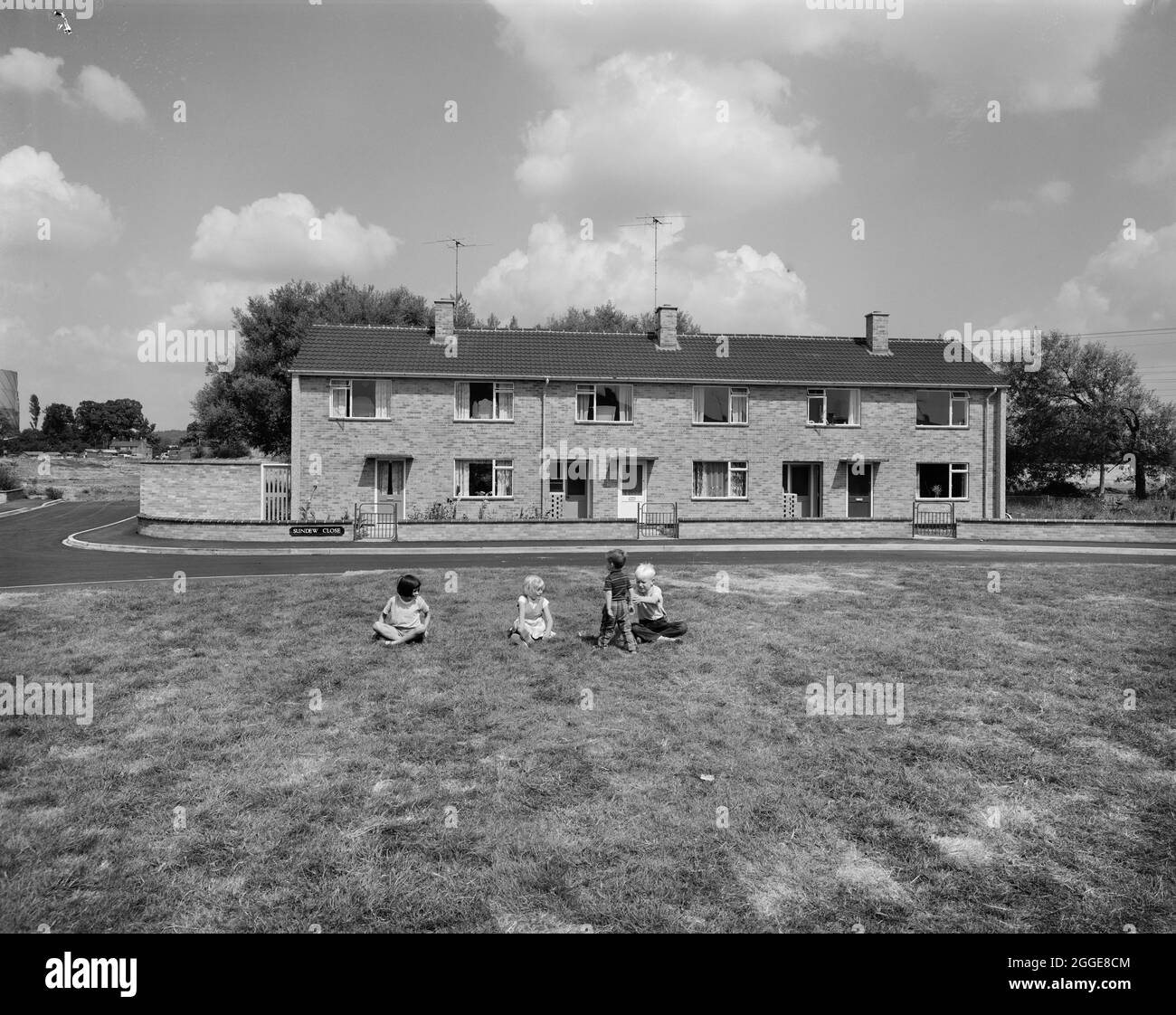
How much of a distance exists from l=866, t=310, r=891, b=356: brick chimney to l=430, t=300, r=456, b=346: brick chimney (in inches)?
767

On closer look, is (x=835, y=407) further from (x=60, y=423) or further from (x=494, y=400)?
(x=60, y=423)

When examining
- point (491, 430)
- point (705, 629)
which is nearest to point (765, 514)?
point (491, 430)

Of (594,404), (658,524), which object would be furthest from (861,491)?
(594,404)

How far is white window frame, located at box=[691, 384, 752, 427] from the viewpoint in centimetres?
3341

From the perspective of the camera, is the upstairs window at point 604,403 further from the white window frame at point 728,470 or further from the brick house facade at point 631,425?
the white window frame at point 728,470

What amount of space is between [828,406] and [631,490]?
9534 mm

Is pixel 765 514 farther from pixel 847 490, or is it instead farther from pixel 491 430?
pixel 491 430

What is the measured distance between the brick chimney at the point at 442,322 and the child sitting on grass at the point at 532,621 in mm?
26057

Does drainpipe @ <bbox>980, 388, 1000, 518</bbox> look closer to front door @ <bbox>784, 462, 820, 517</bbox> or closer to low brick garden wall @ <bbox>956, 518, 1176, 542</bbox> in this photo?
low brick garden wall @ <bbox>956, 518, 1176, 542</bbox>

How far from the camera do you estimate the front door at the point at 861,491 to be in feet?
112

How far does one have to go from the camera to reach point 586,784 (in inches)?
214

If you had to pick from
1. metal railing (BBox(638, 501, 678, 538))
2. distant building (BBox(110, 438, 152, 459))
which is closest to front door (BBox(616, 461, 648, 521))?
metal railing (BBox(638, 501, 678, 538))

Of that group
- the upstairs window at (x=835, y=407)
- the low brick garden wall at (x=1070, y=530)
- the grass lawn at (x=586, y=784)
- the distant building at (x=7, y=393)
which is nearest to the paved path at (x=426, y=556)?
the low brick garden wall at (x=1070, y=530)
